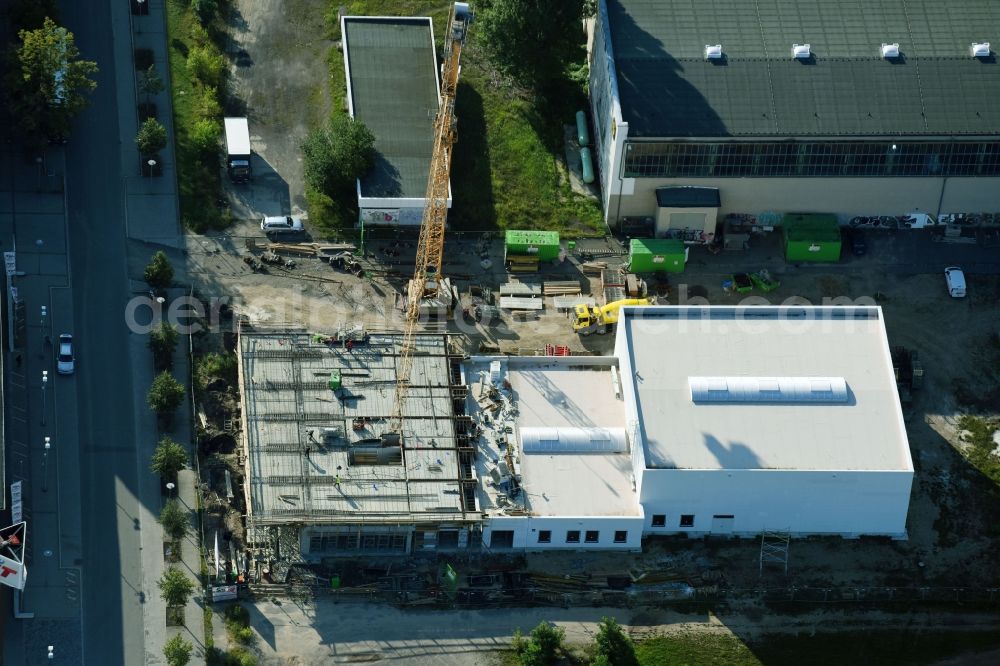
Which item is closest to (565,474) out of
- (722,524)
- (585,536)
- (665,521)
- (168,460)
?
(585,536)

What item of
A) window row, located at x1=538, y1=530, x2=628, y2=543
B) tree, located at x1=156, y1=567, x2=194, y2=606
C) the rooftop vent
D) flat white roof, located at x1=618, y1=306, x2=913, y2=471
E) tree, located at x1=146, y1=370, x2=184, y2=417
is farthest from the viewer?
tree, located at x1=146, y1=370, x2=184, y2=417

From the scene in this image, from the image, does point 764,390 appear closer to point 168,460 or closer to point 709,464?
point 709,464

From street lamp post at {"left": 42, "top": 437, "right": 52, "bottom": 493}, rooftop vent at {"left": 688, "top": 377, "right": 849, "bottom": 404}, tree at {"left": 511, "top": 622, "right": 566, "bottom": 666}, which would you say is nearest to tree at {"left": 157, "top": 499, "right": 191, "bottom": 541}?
street lamp post at {"left": 42, "top": 437, "right": 52, "bottom": 493}

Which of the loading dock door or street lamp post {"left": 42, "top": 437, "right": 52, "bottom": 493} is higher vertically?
street lamp post {"left": 42, "top": 437, "right": 52, "bottom": 493}

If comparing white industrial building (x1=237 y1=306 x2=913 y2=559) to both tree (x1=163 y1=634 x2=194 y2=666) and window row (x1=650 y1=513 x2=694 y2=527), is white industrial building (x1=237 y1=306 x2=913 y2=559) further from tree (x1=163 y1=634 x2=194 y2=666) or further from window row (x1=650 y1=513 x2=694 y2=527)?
tree (x1=163 y1=634 x2=194 y2=666)

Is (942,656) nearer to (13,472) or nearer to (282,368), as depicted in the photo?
(282,368)

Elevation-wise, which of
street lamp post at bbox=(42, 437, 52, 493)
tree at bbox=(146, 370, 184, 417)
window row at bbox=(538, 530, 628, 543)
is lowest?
window row at bbox=(538, 530, 628, 543)
